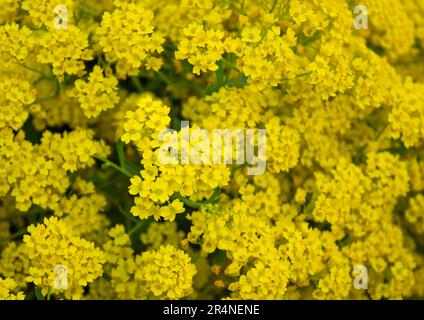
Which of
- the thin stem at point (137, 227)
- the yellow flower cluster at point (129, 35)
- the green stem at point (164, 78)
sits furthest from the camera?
the green stem at point (164, 78)

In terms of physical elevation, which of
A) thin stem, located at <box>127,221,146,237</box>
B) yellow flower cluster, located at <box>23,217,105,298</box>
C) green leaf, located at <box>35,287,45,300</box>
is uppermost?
thin stem, located at <box>127,221,146,237</box>

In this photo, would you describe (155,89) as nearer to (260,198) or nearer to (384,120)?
(260,198)

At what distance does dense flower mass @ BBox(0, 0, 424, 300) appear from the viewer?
1.77 meters

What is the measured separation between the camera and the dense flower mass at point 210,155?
1771mm

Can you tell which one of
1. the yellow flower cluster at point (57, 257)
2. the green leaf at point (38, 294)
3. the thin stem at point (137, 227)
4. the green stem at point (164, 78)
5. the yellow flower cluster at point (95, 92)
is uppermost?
the green stem at point (164, 78)

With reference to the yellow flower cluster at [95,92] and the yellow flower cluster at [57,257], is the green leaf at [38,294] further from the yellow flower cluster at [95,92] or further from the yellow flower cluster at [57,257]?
the yellow flower cluster at [95,92]

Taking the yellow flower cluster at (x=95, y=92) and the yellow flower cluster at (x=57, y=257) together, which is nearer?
the yellow flower cluster at (x=57, y=257)

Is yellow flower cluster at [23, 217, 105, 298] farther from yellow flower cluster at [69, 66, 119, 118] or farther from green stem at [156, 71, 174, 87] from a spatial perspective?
green stem at [156, 71, 174, 87]

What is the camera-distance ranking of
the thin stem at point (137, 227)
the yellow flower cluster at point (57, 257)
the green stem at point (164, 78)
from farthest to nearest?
the green stem at point (164, 78) < the thin stem at point (137, 227) < the yellow flower cluster at point (57, 257)

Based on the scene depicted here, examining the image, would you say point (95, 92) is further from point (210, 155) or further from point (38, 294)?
point (38, 294)

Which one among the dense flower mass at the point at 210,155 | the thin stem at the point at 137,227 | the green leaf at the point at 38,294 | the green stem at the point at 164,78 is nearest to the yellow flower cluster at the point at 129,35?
the dense flower mass at the point at 210,155

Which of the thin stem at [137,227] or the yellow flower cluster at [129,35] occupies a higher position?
the yellow flower cluster at [129,35]

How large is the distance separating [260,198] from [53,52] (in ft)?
2.27

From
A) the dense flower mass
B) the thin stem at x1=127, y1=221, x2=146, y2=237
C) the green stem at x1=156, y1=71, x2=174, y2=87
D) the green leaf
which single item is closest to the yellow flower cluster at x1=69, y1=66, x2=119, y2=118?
the dense flower mass
